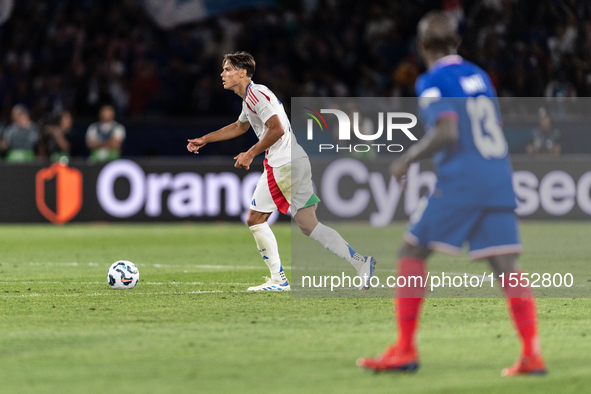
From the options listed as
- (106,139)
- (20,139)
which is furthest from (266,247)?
(20,139)

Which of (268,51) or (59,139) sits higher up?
(268,51)

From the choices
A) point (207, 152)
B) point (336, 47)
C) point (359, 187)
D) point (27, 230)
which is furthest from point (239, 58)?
point (336, 47)

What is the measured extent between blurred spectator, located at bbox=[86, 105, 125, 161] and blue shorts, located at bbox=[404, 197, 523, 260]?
42.4ft

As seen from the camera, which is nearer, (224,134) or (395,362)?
(395,362)

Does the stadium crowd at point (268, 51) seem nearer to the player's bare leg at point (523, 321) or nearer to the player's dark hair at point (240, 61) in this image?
the player's dark hair at point (240, 61)

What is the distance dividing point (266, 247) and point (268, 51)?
12.7 metres

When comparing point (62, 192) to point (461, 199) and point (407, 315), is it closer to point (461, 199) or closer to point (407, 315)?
point (407, 315)

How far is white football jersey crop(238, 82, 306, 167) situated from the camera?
7.96m

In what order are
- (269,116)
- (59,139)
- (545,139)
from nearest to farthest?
(269,116) < (545,139) < (59,139)

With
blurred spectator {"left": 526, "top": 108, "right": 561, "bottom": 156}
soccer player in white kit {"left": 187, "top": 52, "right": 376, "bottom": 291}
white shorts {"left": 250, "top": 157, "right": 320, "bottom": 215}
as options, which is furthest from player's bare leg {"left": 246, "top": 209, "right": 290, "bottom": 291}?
blurred spectator {"left": 526, "top": 108, "right": 561, "bottom": 156}

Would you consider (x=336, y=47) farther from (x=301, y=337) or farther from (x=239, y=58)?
(x=301, y=337)

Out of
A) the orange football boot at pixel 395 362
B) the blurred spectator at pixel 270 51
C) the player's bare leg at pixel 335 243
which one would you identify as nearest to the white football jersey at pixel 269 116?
the player's bare leg at pixel 335 243

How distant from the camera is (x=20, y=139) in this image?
57.9 ft

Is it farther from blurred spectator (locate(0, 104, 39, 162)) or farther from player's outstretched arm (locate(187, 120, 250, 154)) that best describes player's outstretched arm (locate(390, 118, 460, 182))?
blurred spectator (locate(0, 104, 39, 162))
